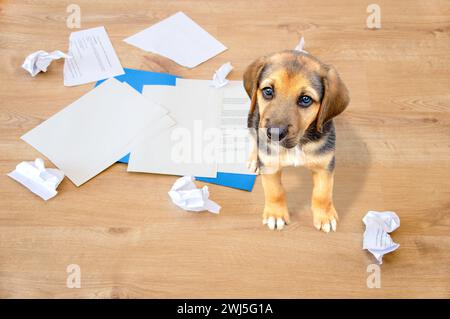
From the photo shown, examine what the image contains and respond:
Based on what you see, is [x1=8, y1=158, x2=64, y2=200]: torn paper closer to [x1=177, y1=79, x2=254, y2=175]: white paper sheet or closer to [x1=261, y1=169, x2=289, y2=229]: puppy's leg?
[x1=177, y1=79, x2=254, y2=175]: white paper sheet

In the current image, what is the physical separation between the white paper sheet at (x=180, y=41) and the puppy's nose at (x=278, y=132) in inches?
21.5

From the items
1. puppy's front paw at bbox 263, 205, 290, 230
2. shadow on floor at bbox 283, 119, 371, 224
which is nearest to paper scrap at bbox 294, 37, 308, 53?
shadow on floor at bbox 283, 119, 371, 224

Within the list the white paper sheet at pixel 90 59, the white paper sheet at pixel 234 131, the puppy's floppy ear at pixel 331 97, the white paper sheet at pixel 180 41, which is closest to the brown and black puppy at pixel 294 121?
the puppy's floppy ear at pixel 331 97

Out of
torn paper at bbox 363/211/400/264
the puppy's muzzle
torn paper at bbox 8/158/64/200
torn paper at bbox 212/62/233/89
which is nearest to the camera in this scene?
the puppy's muzzle

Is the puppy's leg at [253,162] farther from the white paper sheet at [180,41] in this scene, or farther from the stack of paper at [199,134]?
the white paper sheet at [180,41]

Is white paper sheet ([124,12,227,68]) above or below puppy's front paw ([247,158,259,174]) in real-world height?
above

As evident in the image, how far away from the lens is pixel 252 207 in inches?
42.8

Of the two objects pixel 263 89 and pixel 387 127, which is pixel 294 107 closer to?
pixel 263 89

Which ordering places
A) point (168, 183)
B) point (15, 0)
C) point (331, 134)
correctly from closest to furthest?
point (331, 134) < point (168, 183) < point (15, 0)

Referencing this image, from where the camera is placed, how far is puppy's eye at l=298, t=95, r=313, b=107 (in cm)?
89

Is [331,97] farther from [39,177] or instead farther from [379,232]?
[39,177]

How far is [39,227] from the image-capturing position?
1052 millimetres

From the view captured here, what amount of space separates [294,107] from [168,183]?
1.32ft

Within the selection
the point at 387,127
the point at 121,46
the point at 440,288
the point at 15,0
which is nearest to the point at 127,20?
the point at 121,46
